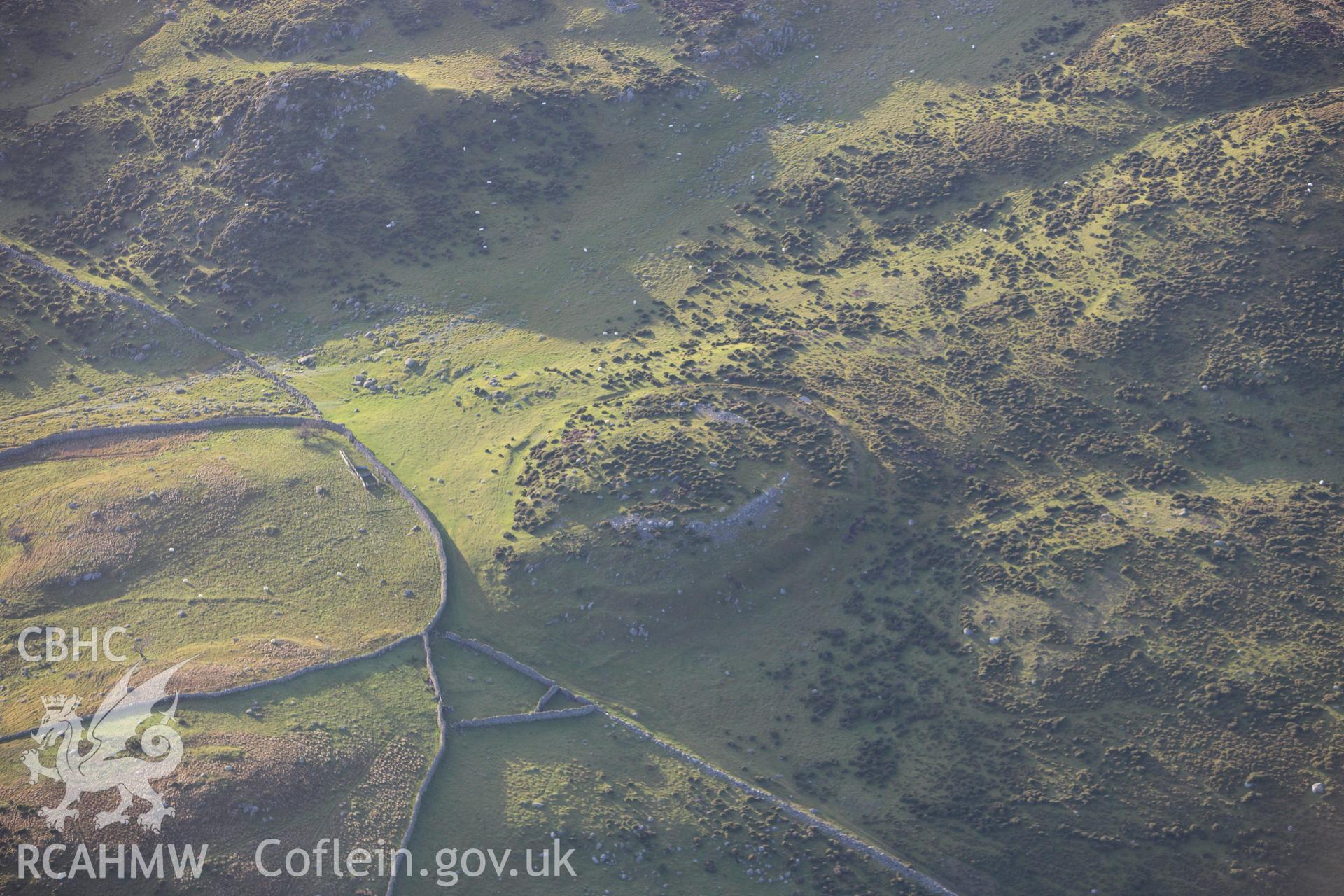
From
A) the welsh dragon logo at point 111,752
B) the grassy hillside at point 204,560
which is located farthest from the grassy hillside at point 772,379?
the welsh dragon logo at point 111,752

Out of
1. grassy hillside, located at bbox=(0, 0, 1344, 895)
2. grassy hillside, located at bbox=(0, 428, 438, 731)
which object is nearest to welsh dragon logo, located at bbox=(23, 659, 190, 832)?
grassy hillside, located at bbox=(0, 428, 438, 731)

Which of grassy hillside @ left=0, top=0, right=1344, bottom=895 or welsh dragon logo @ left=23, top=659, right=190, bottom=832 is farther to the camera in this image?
grassy hillside @ left=0, top=0, right=1344, bottom=895

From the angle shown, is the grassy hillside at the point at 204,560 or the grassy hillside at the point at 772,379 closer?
the grassy hillside at the point at 772,379

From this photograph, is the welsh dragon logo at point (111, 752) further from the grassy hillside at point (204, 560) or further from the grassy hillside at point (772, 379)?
the grassy hillside at point (772, 379)

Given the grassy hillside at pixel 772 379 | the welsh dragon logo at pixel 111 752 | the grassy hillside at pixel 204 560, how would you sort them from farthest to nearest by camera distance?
1. the grassy hillside at pixel 204 560
2. the grassy hillside at pixel 772 379
3. the welsh dragon logo at pixel 111 752

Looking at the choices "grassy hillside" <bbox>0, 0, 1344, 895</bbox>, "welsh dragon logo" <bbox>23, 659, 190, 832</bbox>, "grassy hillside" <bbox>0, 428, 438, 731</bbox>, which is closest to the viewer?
"welsh dragon logo" <bbox>23, 659, 190, 832</bbox>

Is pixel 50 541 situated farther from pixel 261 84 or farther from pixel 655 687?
pixel 261 84

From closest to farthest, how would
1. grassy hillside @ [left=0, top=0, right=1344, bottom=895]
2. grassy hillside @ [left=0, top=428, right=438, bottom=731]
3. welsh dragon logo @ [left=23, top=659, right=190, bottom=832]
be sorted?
welsh dragon logo @ [left=23, top=659, right=190, bottom=832]
grassy hillside @ [left=0, top=0, right=1344, bottom=895]
grassy hillside @ [left=0, top=428, right=438, bottom=731]

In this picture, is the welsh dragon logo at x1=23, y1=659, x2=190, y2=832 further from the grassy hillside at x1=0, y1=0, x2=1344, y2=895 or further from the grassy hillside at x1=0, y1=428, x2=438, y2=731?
the grassy hillside at x1=0, y1=0, x2=1344, y2=895
